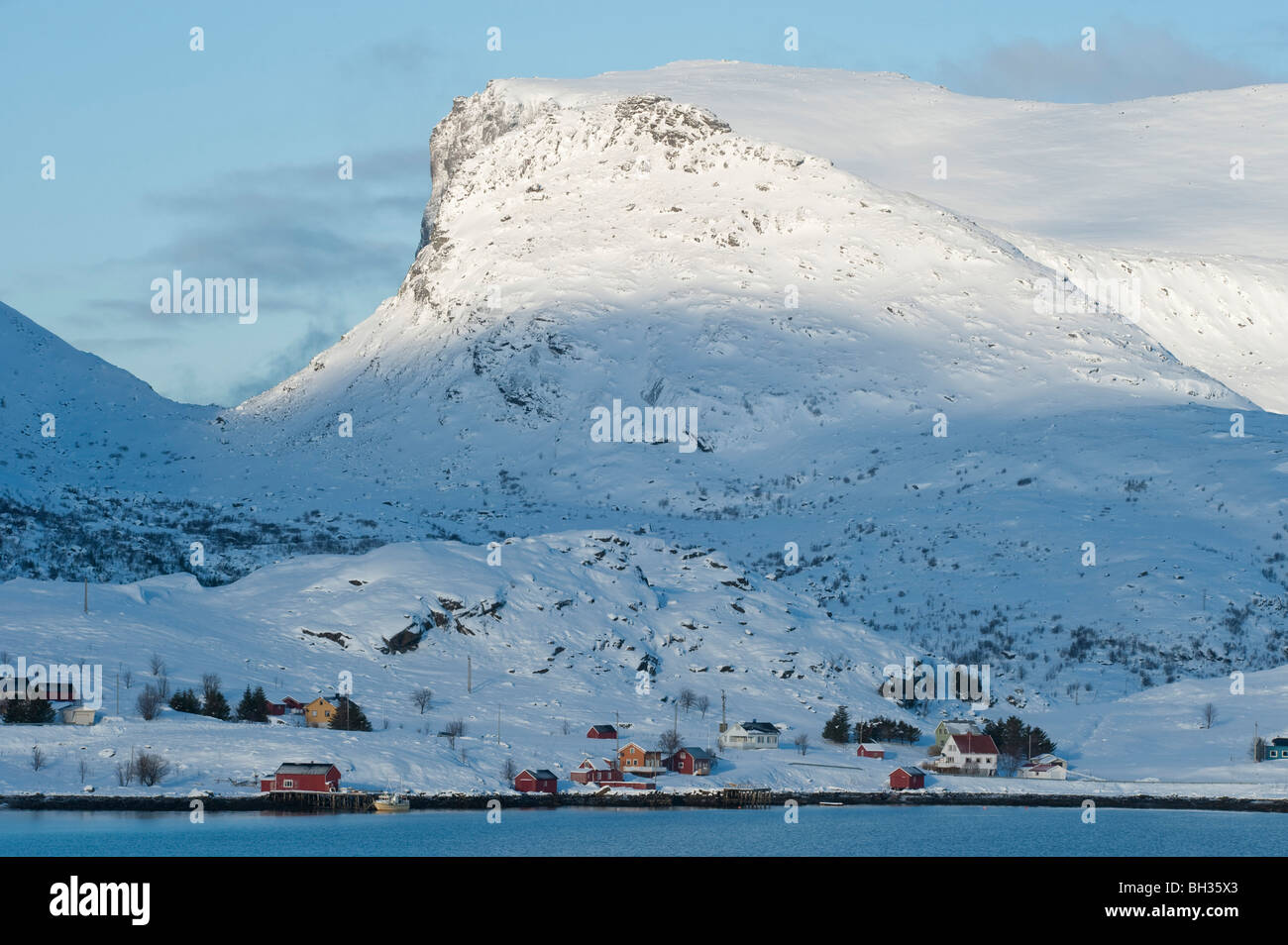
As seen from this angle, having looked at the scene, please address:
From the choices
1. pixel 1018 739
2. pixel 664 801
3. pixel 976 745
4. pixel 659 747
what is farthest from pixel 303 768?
pixel 1018 739

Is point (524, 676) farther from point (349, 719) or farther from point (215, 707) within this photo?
point (215, 707)

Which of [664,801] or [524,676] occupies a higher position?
[524,676]

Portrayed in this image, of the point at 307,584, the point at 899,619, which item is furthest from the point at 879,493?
the point at 307,584

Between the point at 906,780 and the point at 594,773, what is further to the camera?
the point at 906,780
